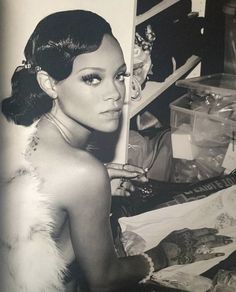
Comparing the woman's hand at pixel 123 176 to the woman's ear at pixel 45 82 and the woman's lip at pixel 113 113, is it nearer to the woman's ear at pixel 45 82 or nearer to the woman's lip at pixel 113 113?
the woman's lip at pixel 113 113

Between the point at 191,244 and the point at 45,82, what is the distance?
577 millimetres

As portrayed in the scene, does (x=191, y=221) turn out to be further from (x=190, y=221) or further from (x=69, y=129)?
(x=69, y=129)

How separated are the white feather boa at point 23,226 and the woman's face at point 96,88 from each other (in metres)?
0.12

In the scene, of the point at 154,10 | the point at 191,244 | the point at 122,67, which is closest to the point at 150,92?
the point at 122,67

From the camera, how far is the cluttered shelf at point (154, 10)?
1.24 m

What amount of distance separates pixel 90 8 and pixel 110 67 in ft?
0.49

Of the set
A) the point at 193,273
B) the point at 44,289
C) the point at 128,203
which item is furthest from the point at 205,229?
the point at 44,289

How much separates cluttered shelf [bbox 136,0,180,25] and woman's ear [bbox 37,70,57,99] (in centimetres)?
26

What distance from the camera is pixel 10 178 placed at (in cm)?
124

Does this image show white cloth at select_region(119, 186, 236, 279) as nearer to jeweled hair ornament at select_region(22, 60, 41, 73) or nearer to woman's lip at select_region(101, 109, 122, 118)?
woman's lip at select_region(101, 109, 122, 118)

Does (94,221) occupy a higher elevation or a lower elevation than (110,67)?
lower

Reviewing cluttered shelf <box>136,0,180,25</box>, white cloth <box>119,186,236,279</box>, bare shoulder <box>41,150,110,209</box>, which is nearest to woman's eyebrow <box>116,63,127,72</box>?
cluttered shelf <box>136,0,180,25</box>

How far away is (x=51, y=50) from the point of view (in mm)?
1203

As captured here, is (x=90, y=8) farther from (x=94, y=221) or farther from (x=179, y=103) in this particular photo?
(x=94, y=221)
